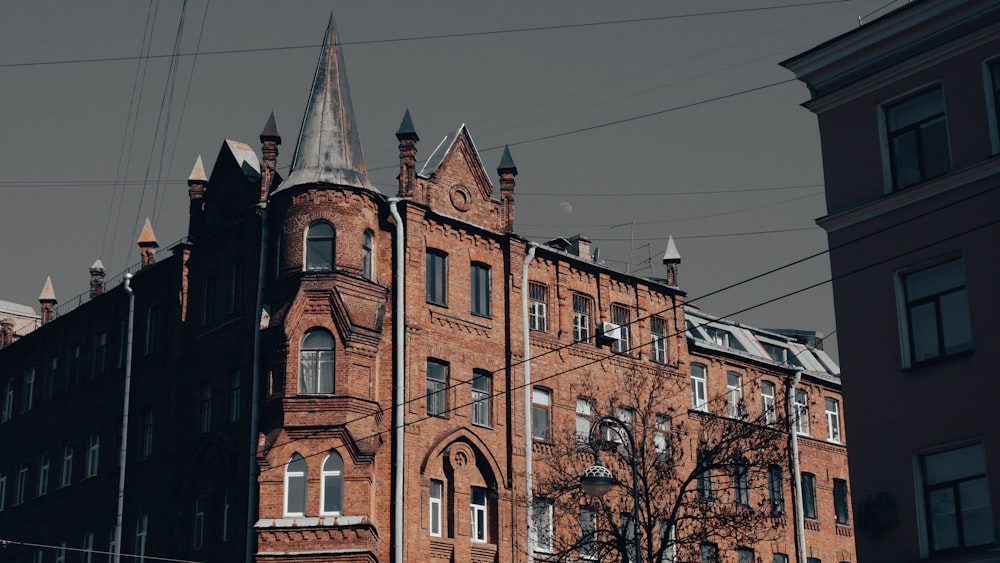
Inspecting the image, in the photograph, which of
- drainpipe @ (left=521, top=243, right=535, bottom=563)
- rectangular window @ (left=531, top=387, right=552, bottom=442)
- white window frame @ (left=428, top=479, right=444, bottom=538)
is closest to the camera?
white window frame @ (left=428, top=479, right=444, bottom=538)

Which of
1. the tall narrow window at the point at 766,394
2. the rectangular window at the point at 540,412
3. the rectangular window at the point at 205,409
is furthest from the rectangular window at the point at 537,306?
the tall narrow window at the point at 766,394

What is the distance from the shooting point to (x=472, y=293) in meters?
45.7

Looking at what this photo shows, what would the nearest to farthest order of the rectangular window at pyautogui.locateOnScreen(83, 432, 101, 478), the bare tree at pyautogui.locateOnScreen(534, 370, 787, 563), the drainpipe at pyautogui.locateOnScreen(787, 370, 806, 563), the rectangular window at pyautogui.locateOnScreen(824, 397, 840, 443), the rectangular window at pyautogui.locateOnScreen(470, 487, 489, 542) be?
the bare tree at pyautogui.locateOnScreen(534, 370, 787, 563) → the rectangular window at pyautogui.locateOnScreen(470, 487, 489, 542) → the rectangular window at pyautogui.locateOnScreen(83, 432, 101, 478) → the drainpipe at pyautogui.locateOnScreen(787, 370, 806, 563) → the rectangular window at pyautogui.locateOnScreen(824, 397, 840, 443)

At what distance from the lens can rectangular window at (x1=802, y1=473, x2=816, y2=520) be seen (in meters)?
55.2

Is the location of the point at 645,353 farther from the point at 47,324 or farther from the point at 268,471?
the point at 47,324

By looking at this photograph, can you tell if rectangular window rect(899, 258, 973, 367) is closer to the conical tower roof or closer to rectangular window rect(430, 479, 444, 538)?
rectangular window rect(430, 479, 444, 538)

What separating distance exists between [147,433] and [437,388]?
1184cm

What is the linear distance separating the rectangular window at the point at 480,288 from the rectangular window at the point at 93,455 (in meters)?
16.2

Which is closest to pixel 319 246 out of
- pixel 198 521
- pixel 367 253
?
pixel 367 253

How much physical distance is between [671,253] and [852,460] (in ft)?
87.9

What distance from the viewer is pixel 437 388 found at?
43719 millimetres

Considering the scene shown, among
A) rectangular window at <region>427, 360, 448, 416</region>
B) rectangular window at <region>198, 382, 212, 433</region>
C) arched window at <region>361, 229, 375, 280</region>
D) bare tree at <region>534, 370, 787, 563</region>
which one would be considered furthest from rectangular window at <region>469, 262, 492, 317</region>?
rectangular window at <region>198, 382, 212, 433</region>

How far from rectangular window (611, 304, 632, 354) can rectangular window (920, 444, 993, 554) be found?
954 inches

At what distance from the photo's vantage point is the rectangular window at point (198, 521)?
147 ft
